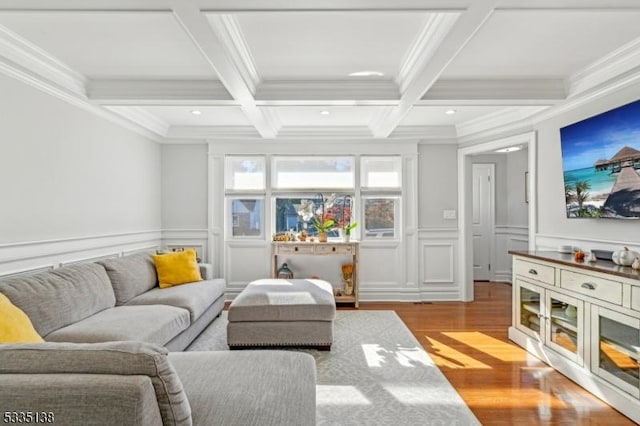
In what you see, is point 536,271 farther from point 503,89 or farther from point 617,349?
point 503,89

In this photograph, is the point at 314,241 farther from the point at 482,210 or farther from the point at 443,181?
the point at 482,210

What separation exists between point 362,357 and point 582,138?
2735mm

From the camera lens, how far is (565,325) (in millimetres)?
2906

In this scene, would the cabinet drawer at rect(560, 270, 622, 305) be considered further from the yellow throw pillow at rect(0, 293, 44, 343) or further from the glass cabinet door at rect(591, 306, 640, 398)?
the yellow throw pillow at rect(0, 293, 44, 343)

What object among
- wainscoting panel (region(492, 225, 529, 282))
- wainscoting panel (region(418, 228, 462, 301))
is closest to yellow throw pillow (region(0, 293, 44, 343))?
wainscoting panel (region(418, 228, 462, 301))

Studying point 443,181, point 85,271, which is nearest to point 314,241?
point 443,181

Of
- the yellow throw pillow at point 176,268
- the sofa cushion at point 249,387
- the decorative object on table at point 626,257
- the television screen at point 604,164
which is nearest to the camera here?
the sofa cushion at point 249,387

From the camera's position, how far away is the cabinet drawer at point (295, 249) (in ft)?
15.9

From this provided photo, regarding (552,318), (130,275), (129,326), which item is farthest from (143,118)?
(552,318)

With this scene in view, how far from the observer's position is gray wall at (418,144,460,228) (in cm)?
528

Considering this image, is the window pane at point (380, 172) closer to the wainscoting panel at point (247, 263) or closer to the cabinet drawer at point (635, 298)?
the wainscoting panel at point (247, 263)

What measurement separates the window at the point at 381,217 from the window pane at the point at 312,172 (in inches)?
17.6

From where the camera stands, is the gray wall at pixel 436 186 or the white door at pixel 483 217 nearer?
the gray wall at pixel 436 186

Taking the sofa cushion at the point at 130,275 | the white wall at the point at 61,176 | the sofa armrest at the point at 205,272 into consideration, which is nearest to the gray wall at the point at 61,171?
the white wall at the point at 61,176
